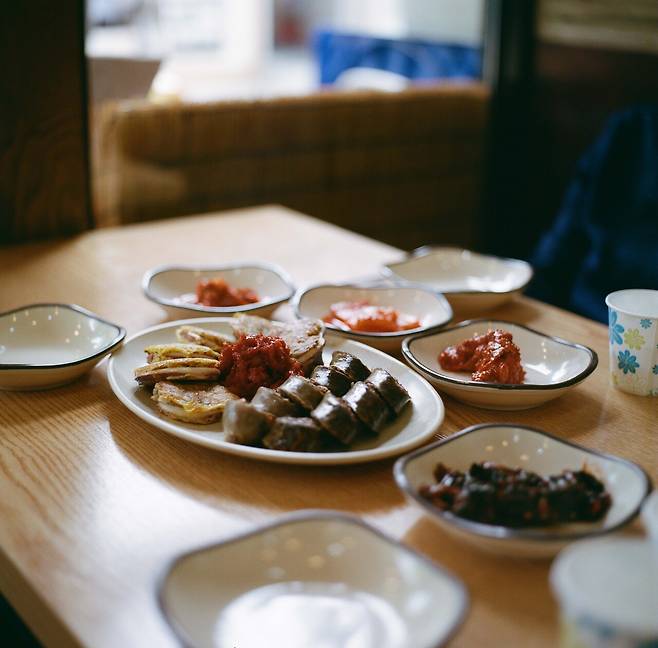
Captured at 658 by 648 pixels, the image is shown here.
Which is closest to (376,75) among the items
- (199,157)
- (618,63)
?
(618,63)

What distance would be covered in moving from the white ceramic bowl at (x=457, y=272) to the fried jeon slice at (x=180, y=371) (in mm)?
643

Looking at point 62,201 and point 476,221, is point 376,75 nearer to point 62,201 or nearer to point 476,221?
point 476,221

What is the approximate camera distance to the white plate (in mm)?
1102

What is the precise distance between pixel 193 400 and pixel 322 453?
0.23 m

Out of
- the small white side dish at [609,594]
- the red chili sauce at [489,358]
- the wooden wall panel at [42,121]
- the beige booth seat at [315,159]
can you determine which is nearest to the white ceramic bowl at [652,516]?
the small white side dish at [609,594]

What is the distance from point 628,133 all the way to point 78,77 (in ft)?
6.06

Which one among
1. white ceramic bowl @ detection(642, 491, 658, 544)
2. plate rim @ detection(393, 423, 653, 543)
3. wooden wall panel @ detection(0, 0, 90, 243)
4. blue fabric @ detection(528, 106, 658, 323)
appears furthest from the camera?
blue fabric @ detection(528, 106, 658, 323)

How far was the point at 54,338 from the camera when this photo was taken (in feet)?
5.04

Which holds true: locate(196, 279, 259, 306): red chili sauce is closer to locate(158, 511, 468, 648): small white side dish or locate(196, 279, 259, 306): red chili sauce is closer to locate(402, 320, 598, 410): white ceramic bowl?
locate(402, 320, 598, 410): white ceramic bowl

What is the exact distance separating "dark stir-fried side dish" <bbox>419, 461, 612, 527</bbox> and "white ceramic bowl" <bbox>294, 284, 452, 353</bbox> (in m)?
0.57

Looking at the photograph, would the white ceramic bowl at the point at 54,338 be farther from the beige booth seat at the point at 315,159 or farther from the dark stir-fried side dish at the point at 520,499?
the beige booth seat at the point at 315,159

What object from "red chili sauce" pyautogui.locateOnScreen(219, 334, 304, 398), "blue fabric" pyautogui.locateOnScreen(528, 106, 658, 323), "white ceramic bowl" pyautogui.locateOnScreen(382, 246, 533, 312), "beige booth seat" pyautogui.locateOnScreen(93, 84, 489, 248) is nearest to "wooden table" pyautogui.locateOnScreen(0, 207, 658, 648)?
"red chili sauce" pyautogui.locateOnScreen(219, 334, 304, 398)

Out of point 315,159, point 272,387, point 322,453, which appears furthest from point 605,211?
point 322,453

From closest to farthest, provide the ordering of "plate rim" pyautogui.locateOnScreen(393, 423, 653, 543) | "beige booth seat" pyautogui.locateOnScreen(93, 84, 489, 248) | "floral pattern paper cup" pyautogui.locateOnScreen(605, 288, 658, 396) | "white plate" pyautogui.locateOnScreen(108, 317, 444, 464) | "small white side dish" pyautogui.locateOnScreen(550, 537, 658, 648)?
"small white side dish" pyautogui.locateOnScreen(550, 537, 658, 648) → "plate rim" pyautogui.locateOnScreen(393, 423, 653, 543) → "white plate" pyautogui.locateOnScreen(108, 317, 444, 464) → "floral pattern paper cup" pyautogui.locateOnScreen(605, 288, 658, 396) → "beige booth seat" pyautogui.locateOnScreen(93, 84, 489, 248)
